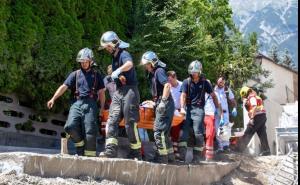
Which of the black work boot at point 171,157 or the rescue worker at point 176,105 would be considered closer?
the black work boot at point 171,157

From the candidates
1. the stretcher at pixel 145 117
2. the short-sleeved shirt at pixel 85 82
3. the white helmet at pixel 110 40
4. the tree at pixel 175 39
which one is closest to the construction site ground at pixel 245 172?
the stretcher at pixel 145 117

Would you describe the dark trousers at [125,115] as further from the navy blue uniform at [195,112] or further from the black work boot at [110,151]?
the navy blue uniform at [195,112]

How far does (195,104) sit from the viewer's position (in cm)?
944

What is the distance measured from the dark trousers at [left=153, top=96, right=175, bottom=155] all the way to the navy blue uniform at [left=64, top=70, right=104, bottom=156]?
1.01 m

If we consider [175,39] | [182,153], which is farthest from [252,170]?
[175,39]

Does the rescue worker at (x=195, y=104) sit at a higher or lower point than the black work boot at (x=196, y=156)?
higher

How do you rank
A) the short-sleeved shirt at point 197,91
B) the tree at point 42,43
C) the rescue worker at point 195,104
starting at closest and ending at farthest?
the rescue worker at point 195,104
the short-sleeved shirt at point 197,91
the tree at point 42,43

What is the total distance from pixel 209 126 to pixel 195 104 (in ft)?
2.77

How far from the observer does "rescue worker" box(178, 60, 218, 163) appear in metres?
9.33

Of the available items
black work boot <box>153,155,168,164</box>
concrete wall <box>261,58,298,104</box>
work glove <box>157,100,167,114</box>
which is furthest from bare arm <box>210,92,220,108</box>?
concrete wall <box>261,58,298,104</box>

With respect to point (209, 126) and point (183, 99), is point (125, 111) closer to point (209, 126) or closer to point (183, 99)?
point (183, 99)

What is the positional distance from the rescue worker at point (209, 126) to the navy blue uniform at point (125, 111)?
7.04ft

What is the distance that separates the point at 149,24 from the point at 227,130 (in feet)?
14.4

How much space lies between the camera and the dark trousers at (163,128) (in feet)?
27.9
